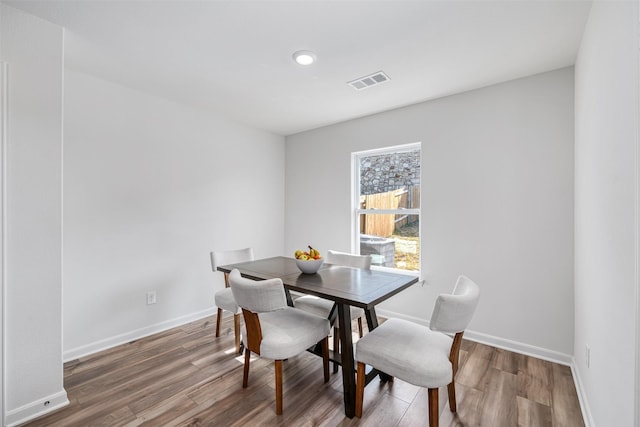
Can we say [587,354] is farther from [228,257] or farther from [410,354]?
[228,257]

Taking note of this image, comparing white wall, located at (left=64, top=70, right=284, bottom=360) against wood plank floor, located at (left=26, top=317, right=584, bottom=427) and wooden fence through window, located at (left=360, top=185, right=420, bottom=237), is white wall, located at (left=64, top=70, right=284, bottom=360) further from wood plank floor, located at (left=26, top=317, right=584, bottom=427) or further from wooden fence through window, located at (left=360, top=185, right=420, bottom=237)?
wooden fence through window, located at (left=360, top=185, right=420, bottom=237)

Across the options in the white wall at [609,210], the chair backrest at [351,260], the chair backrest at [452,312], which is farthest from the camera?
the chair backrest at [351,260]

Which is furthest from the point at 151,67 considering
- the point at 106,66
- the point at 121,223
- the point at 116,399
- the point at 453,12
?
the point at 116,399

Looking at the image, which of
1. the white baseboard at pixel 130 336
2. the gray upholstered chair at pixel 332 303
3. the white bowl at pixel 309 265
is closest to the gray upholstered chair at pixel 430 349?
the gray upholstered chair at pixel 332 303

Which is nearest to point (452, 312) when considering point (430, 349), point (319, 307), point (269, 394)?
point (430, 349)

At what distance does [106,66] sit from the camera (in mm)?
2393

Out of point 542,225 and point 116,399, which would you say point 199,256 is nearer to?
point 116,399

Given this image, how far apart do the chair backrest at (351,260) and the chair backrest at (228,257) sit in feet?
3.11

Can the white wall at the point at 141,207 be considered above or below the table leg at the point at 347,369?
above

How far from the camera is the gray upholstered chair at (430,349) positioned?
4.84ft

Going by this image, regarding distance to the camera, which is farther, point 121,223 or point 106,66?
point 121,223

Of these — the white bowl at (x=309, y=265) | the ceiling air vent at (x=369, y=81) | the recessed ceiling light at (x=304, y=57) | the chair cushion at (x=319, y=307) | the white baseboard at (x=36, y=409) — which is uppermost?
the ceiling air vent at (x=369, y=81)

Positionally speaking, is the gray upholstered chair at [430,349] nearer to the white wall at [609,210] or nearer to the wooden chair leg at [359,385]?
the wooden chair leg at [359,385]

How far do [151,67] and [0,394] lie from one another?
2467mm
